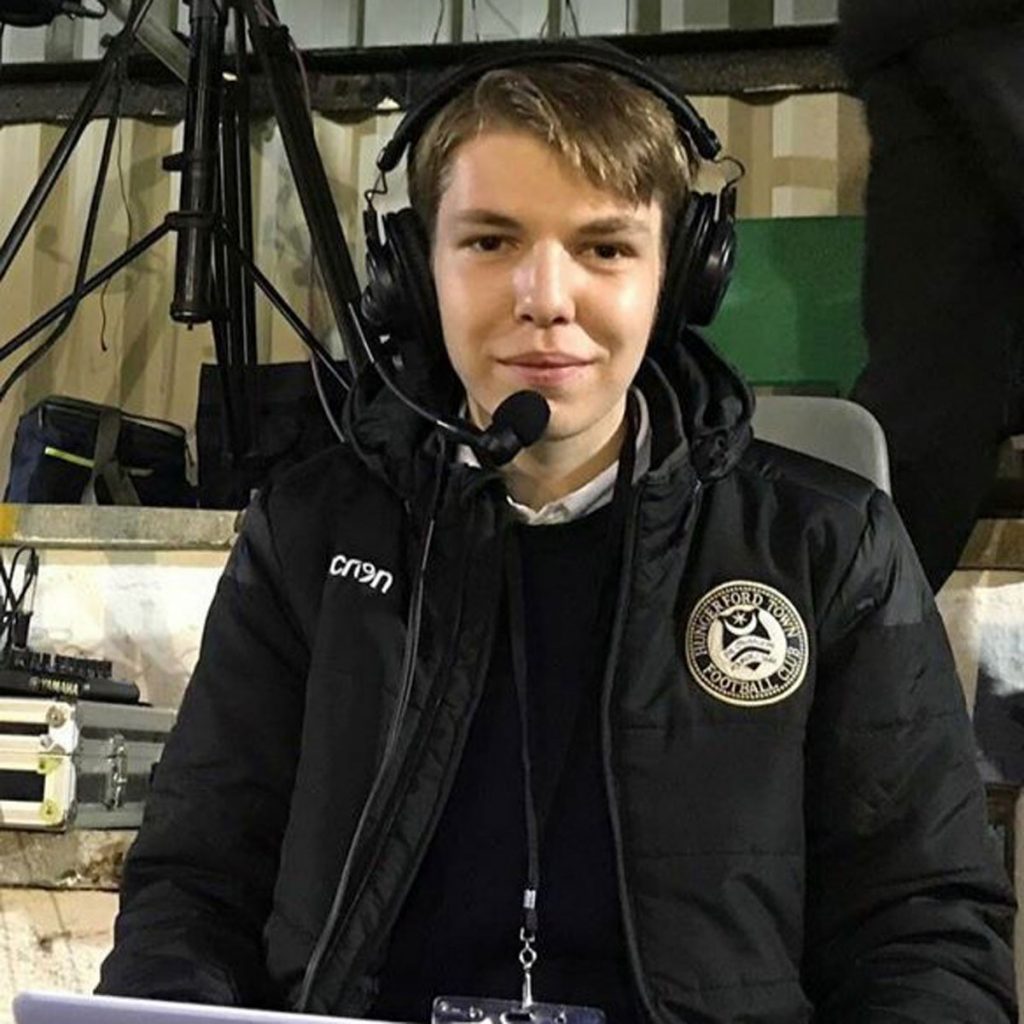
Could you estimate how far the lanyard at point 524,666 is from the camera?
2.94 ft

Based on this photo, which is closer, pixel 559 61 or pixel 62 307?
pixel 559 61

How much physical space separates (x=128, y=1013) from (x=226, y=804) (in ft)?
1.49

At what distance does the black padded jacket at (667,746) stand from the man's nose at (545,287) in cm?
13

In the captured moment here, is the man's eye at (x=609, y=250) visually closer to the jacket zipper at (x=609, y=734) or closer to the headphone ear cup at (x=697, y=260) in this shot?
the headphone ear cup at (x=697, y=260)

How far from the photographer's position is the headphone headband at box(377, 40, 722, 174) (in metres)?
1.00

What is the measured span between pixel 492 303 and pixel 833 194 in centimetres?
174

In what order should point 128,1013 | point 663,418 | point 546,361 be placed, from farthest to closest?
point 663,418 < point 546,361 < point 128,1013

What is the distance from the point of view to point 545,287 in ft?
3.07

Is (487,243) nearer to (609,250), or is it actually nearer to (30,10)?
(609,250)

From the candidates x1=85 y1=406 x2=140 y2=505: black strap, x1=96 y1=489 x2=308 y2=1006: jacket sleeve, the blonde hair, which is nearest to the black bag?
x1=85 y1=406 x2=140 y2=505: black strap

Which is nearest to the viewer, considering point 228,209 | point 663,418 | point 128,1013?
point 128,1013

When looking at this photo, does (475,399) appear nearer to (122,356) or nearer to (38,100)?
(122,356)

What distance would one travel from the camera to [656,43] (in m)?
2.63

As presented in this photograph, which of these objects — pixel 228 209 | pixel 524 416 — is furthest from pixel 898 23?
pixel 228 209
